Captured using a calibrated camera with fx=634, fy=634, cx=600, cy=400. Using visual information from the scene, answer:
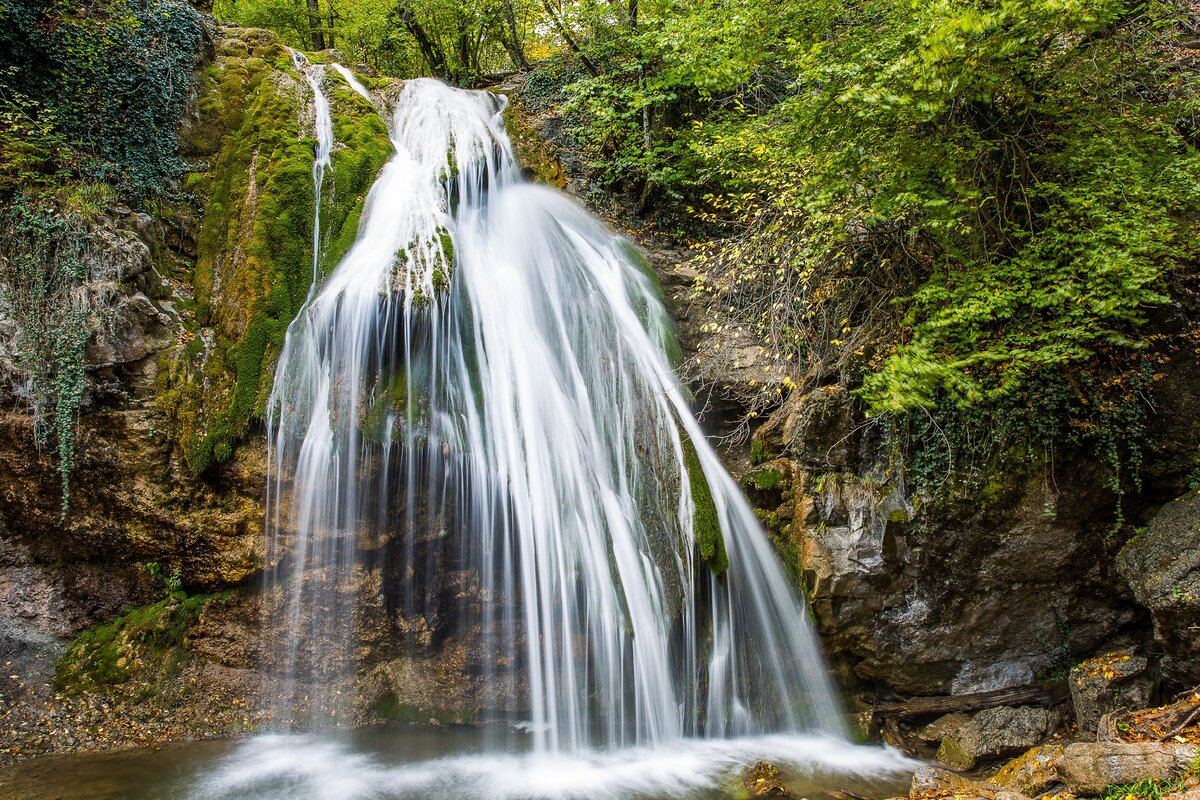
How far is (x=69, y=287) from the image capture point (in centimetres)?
604

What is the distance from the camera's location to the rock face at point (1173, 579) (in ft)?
15.4

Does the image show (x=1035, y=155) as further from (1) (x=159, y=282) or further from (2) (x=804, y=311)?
(1) (x=159, y=282)

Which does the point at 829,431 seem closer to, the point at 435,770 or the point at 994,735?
the point at 994,735

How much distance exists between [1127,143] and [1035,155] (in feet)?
1.98

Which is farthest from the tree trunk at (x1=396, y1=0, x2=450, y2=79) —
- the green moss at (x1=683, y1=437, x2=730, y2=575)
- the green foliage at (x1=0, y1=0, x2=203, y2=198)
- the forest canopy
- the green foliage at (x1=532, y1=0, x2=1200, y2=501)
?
the green moss at (x1=683, y1=437, x2=730, y2=575)

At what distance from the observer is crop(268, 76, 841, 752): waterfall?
5.99 meters

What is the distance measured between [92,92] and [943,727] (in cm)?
1127

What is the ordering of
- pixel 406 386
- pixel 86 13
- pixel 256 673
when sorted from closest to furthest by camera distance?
1. pixel 256 673
2. pixel 406 386
3. pixel 86 13

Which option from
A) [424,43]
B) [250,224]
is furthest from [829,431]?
[424,43]

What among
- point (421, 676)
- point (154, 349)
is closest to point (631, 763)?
point (421, 676)

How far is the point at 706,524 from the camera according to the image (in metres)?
6.40

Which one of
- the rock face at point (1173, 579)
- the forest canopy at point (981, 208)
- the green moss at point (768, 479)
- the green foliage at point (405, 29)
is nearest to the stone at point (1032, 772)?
the rock face at point (1173, 579)

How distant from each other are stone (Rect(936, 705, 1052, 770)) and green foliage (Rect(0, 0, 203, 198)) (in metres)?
10.2

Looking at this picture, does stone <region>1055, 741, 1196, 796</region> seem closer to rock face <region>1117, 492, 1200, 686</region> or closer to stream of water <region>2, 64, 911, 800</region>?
rock face <region>1117, 492, 1200, 686</region>
